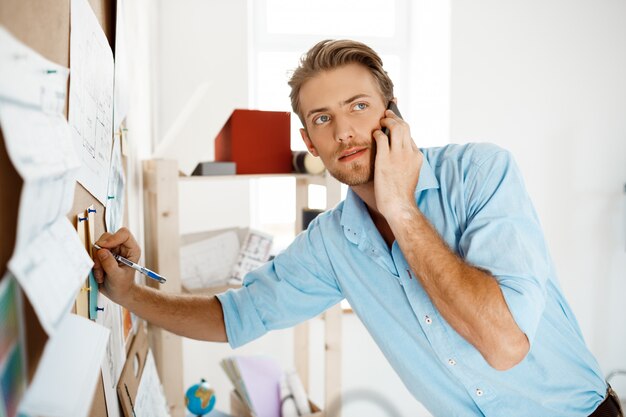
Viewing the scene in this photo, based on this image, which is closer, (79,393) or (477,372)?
(79,393)

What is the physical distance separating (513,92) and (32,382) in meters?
2.59

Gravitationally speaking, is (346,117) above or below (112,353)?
above

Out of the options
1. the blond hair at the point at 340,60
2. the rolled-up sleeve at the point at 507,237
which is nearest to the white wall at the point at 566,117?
the blond hair at the point at 340,60

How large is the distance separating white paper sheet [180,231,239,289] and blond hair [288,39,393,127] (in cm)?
80

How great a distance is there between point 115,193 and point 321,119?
1.92 ft

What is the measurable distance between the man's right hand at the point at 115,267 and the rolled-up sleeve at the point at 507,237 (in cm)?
64

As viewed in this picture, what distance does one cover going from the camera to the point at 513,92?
8.38 feet

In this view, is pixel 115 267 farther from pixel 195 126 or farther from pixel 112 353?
pixel 195 126

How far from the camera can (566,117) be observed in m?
2.63

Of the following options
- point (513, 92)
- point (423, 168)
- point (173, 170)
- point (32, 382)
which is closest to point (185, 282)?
point (173, 170)

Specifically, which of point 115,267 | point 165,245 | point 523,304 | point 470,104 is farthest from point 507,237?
point 470,104

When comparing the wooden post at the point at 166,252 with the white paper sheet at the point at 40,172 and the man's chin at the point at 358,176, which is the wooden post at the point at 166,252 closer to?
the man's chin at the point at 358,176

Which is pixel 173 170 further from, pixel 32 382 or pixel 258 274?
pixel 32 382

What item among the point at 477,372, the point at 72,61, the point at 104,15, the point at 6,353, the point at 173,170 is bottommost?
the point at 477,372
